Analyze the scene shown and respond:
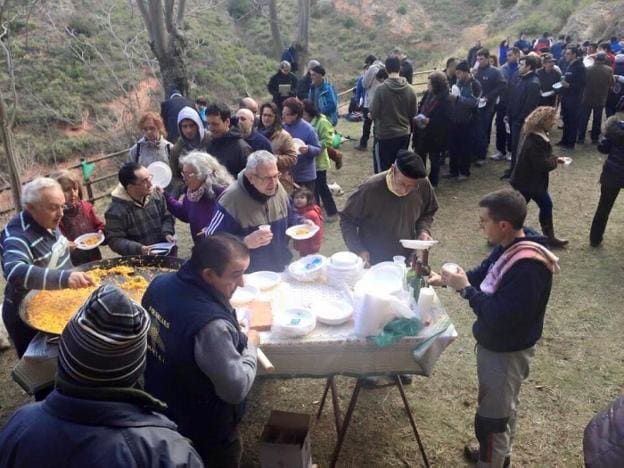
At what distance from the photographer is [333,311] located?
323cm

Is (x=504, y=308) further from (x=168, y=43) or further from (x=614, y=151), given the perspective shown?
(x=168, y=43)

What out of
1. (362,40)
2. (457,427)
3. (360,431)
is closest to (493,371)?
(457,427)

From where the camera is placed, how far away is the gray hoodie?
7.39m

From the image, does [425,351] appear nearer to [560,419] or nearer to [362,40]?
[560,419]

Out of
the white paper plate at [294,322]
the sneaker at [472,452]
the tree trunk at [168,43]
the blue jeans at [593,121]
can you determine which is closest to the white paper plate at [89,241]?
the white paper plate at [294,322]

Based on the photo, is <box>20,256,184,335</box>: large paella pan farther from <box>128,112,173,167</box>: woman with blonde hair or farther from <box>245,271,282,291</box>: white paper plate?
<box>128,112,173,167</box>: woman with blonde hair

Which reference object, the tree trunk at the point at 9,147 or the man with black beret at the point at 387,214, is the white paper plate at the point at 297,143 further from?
the tree trunk at the point at 9,147

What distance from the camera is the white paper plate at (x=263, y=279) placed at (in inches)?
142

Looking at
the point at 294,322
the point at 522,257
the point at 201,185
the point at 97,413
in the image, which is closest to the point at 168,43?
the point at 201,185

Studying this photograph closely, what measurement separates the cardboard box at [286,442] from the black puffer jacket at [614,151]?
486 centimetres

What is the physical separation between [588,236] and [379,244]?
4103mm

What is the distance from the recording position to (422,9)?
34844 mm

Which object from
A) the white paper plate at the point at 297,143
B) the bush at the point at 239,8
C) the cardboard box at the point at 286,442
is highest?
the bush at the point at 239,8

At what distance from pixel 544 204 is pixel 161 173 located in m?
4.62
